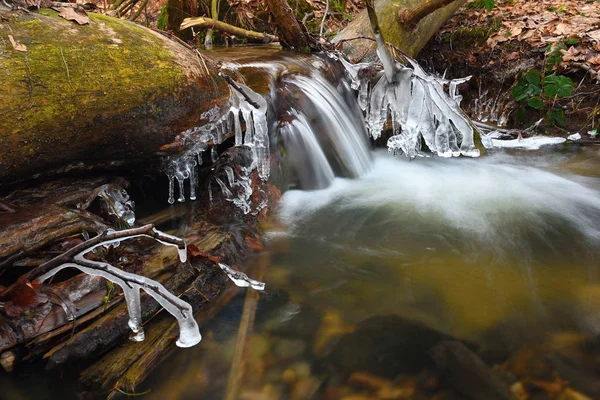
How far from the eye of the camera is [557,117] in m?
5.23

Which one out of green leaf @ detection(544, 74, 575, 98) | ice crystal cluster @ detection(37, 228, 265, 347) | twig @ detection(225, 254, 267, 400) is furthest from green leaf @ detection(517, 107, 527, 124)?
ice crystal cluster @ detection(37, 228, 265, 347)

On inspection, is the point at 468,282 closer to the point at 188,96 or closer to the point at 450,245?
the point at 450,245

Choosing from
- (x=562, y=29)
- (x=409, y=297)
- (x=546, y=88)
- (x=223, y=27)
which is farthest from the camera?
(x=223, y=27)

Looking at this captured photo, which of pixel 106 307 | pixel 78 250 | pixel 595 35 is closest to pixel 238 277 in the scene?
pixel 106 307

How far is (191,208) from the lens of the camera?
3248mm

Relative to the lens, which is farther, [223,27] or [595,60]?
[223,27]

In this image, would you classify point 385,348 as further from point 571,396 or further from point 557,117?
point 557,117

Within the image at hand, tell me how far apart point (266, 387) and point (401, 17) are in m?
4.90

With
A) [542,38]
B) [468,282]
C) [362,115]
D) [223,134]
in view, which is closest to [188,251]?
[223,134]

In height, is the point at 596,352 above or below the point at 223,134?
below

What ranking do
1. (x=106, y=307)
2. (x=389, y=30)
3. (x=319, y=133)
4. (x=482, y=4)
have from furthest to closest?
(x=482, y=4) < (x=389, y=30) < (x=319, y=133) < (x=106, y=307)

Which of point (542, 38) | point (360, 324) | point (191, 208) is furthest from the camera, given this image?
point (542, 38)

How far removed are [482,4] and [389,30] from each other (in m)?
2.00

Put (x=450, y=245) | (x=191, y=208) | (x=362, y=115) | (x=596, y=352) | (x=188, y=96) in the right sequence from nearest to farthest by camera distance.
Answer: (x=596, y=352) → (x=188, y=96) → (x=450, y=245) → (x=191, y=208) → (x=362, y=115)
